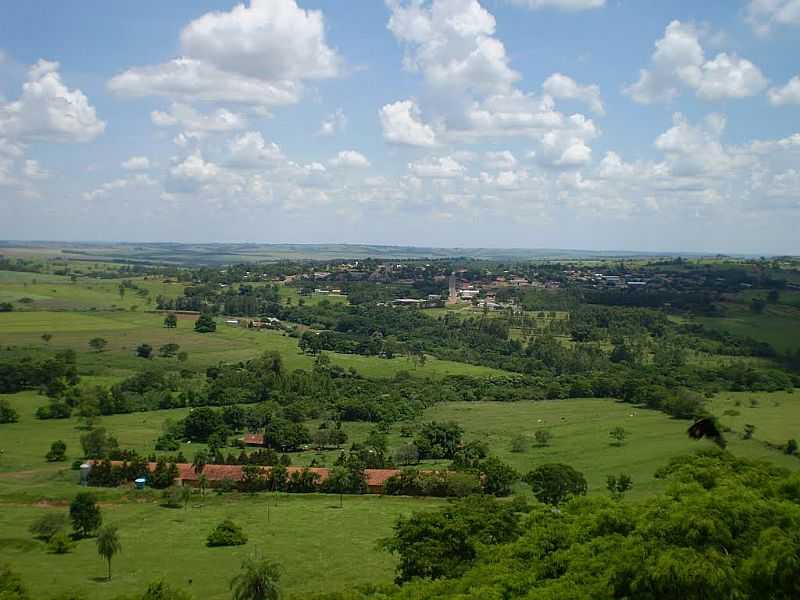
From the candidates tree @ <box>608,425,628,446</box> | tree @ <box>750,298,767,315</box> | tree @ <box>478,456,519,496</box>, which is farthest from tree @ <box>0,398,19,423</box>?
tree @ <box>750,298,767,315</box>

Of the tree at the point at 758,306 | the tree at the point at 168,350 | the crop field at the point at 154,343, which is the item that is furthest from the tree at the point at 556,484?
the tree at the point at 758,306

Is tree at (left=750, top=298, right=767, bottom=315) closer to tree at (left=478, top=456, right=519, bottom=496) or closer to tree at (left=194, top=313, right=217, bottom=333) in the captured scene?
tree at (left=478, top=456, right=519, bottom=496)

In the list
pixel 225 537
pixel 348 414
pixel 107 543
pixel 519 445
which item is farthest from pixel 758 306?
pixel 107 543

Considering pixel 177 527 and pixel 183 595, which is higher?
pixel 183 595

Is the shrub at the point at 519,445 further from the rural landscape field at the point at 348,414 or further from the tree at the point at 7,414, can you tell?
the tree at the point at 7,414

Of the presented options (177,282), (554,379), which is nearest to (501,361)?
(554,379)

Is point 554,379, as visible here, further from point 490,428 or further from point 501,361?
point 490,428
